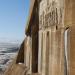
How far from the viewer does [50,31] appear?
7.33 meters

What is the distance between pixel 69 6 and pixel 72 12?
176 mm

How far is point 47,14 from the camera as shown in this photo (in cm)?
789

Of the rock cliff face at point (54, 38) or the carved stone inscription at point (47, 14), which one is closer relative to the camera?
the rock cliff face at point (54, 38)

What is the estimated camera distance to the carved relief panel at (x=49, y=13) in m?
6.68

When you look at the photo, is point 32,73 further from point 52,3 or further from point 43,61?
point 52,3

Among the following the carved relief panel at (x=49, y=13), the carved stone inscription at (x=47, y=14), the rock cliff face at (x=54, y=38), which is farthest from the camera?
the carved stone inscription at (x=47, y=14)

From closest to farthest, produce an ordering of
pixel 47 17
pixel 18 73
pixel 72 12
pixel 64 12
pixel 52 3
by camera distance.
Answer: pixel 72 12
pixel 64 12
pixel 52 3
pixel 47 17
pixel 18 73

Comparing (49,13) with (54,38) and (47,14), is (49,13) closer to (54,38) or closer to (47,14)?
A: (47,14)

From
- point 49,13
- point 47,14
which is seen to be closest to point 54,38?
point 49,13

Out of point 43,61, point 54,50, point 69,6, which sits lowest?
point 43,61

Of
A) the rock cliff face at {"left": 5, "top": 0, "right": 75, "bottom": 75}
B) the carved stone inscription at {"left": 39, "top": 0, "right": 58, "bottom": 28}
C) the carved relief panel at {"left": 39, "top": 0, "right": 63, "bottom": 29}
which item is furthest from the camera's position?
the carved stone inscription at {"left": 39, "top": 0, "right": 58, "bottom": 28}

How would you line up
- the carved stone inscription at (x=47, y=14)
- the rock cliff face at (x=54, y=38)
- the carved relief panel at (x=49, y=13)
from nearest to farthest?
1. the rock cliff face at (x=54, y=38)
2. the carved relief panel at (x=49, y=13)
3. the carved stone inscription at (x=47, y=14)

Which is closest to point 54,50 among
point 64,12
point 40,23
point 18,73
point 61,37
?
point 61,37

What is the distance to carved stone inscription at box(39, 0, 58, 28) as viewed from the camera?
23.1 feet
